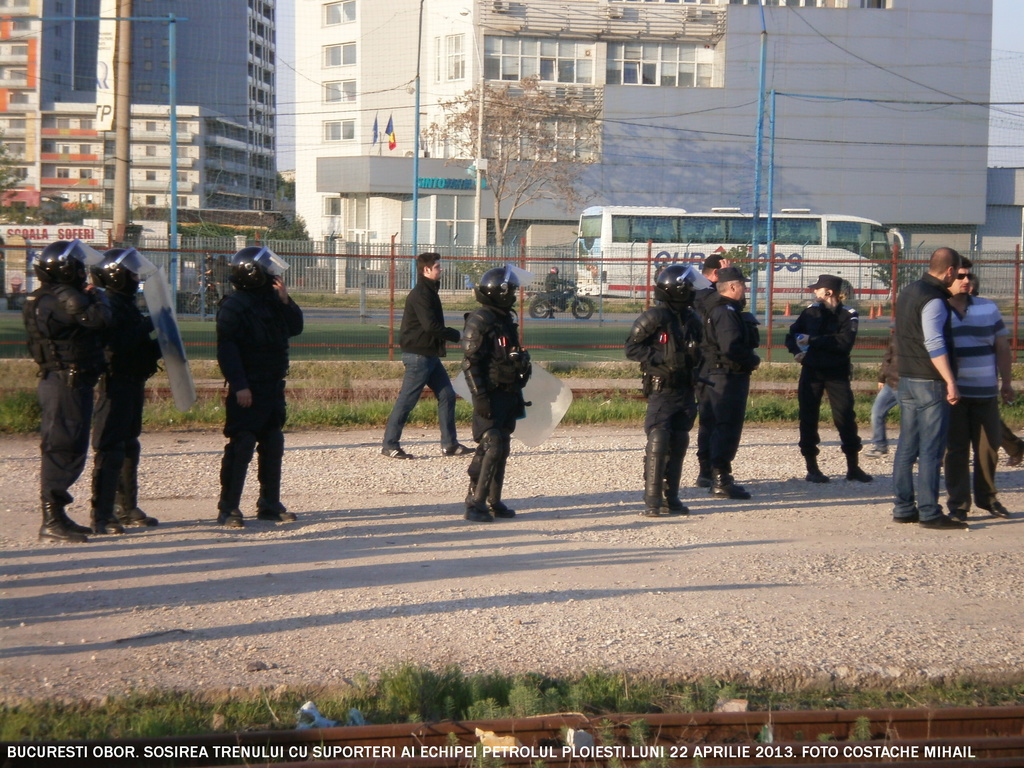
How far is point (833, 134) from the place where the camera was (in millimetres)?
52938

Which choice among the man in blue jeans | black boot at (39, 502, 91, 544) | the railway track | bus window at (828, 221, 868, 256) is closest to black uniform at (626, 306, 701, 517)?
the man in blue jeans

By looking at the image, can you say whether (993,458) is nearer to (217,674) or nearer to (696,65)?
(217,674)

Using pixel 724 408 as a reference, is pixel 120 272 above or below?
above

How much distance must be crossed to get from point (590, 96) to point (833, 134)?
40.7ft

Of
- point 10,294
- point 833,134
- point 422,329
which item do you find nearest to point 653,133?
point 833,134

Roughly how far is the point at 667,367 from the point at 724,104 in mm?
47743

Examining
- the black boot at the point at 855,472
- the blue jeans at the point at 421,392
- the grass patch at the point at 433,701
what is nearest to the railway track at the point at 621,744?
the grass patch at the point at 433,701

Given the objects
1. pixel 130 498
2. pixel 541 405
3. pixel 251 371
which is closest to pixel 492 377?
pixel 541 405

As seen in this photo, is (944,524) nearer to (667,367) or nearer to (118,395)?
(667,367)

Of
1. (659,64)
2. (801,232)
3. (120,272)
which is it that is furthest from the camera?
(659,64)

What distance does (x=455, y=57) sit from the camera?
53875 millimetres

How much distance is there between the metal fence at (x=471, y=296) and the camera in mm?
17891

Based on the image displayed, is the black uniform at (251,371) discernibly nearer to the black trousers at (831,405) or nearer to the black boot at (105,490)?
the black boot at (105,490)

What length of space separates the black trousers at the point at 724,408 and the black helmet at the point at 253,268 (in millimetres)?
3634
